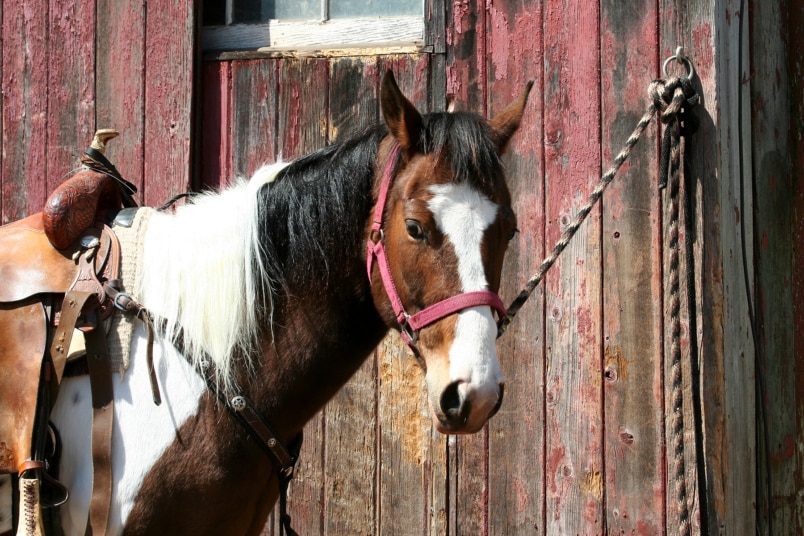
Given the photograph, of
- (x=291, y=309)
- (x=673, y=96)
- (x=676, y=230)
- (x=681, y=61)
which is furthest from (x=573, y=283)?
(x=291, y=309)

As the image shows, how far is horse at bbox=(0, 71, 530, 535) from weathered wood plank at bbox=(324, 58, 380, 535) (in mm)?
1258

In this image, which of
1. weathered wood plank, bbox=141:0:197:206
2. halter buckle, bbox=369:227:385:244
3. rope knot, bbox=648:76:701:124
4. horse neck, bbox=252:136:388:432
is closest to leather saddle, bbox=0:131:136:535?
horse neck, bbox=252:136:388:432

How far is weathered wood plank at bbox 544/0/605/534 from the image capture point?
3162mm

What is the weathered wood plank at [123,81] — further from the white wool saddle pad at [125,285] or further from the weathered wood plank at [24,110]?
the white wool saddle pad at [125,285]

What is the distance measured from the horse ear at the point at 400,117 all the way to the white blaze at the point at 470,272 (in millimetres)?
175

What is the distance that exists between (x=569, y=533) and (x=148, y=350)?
1.96 m

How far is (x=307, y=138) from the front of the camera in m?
3.54

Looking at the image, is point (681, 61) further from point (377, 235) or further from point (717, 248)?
point (377, 235)

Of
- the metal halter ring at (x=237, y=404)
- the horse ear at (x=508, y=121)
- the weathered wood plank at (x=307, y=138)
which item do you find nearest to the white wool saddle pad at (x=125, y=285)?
the metal halter ring at (x=237, y=404)

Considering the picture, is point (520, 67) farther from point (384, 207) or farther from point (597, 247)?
point (384, 207)

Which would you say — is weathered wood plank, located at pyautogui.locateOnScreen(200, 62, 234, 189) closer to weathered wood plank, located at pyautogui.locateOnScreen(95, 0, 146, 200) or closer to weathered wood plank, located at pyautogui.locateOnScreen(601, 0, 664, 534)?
weathered wood plank, located at pyautogui.locateOnScreen(95, 0, 146, 200)

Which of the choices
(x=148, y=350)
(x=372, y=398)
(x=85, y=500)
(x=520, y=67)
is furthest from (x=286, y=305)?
(x=520, y=67)

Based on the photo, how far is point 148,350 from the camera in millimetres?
2004

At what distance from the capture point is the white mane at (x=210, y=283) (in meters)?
2.05
